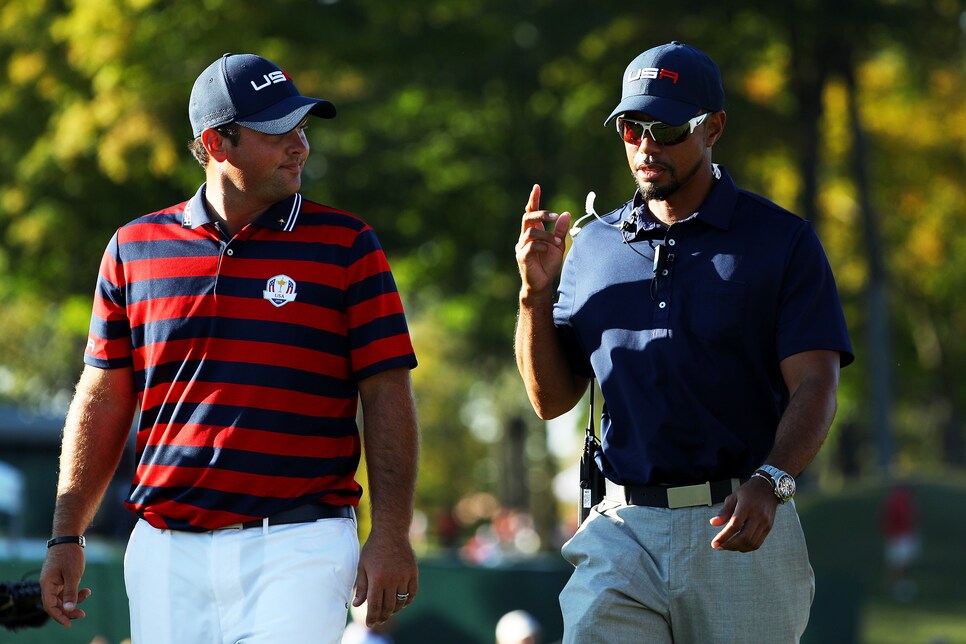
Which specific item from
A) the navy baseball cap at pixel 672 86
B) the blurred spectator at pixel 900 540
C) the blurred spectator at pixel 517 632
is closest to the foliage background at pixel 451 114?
the blurred spectator at pixel 900 540

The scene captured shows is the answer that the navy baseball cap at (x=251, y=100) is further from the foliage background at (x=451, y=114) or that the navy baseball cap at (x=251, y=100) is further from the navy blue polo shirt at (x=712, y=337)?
the foliage background at (x=451, y=114)

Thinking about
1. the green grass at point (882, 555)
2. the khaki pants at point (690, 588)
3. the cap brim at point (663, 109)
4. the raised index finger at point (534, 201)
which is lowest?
the green grass at point (882, 555)

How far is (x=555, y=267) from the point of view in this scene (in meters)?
4.78

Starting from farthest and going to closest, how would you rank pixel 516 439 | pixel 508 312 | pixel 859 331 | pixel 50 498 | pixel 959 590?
pixel 516 439 < pixel 859 331 < pixel 508 312 < pixel 959 590 < pixel 50 498

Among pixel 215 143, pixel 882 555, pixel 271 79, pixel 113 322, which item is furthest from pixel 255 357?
pixel 882 555

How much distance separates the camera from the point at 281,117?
4711 mm

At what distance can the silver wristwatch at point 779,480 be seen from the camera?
4.28 meters

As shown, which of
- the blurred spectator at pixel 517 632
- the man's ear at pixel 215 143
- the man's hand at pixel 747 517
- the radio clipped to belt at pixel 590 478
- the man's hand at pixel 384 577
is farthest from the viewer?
the blurred spectator at pixel 517 632

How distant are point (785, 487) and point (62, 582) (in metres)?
2.25

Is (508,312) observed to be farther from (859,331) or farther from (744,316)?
(744,316)

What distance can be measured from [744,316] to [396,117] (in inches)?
705

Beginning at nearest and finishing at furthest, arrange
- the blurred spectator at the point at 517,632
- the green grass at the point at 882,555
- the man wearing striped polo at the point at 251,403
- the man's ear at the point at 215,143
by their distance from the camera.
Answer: the man wearing striped polo at the point at 251,403
the man's ear at the point at 215,143
the blurred spectator at the point at 517,632
the green grass at the point at 882,555

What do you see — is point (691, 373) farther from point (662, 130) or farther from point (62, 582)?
point (62, 582)

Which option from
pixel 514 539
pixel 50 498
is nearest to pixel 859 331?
pixel 514 539
